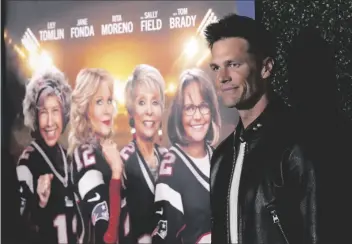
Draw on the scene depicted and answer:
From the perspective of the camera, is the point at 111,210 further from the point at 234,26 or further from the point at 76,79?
the point at 234,26

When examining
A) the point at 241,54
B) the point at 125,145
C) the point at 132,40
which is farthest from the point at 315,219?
the point at 132,40

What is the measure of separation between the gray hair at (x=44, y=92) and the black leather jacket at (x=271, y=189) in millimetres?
844

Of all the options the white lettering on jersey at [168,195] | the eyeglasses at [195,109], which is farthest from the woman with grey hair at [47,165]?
the eyeglasses at [195,109]

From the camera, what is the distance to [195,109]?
2.18 meters

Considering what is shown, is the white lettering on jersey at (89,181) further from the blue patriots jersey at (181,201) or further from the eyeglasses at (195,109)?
the eyeglasses at (195,109)

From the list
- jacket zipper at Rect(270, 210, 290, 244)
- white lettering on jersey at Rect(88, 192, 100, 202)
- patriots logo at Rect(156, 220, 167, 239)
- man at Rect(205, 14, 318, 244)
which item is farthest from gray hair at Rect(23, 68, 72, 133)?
jacket zipper at Rect(270, 210, 290, 244)

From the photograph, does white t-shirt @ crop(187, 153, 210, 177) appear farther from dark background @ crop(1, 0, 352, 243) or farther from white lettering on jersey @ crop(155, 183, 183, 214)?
dark background @ crop(1, 0, 352, 243)

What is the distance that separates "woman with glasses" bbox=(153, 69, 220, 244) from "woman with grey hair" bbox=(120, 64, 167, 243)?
46mm

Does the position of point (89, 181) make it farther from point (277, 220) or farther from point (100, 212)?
point (277, 220)

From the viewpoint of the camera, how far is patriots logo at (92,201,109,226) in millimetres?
2287

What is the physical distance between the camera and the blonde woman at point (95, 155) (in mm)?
2285

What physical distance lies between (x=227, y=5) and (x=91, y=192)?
0.97 m

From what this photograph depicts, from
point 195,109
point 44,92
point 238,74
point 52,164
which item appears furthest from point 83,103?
point 238,74

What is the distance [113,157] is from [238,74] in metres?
0.73
